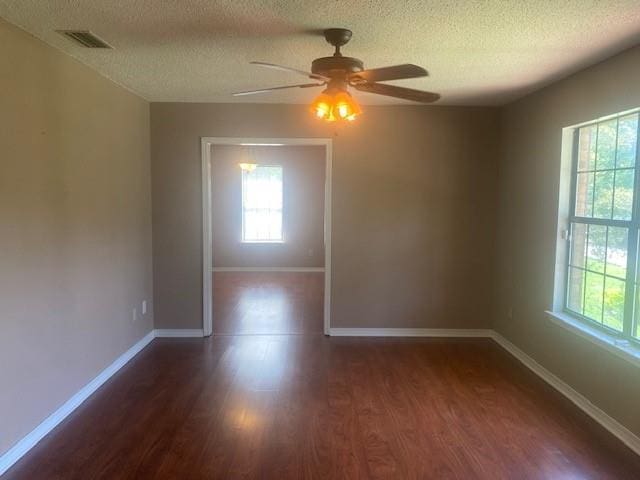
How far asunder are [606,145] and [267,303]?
14.7ft

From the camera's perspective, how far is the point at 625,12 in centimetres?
229

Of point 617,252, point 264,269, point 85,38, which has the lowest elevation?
point 264,269

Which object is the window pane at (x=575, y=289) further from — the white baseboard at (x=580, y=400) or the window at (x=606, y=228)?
the white baseboard at (x=580, y=400)

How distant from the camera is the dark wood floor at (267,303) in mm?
5188

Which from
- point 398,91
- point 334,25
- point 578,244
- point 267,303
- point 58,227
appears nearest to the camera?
point 334,25

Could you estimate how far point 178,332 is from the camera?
4801mm

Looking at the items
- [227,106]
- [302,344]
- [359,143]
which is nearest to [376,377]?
[302,344]

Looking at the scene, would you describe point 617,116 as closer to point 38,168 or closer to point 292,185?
point 38,168

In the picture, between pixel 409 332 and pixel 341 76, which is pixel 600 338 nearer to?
pixel 409 332

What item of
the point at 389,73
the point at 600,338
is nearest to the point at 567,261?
the point at 600,338

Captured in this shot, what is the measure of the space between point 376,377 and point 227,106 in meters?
3.02

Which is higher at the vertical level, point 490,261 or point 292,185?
point 292,185

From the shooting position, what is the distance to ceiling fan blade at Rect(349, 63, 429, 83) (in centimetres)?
232

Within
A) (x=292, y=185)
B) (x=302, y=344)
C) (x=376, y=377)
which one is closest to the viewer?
(x=376, y=377)
